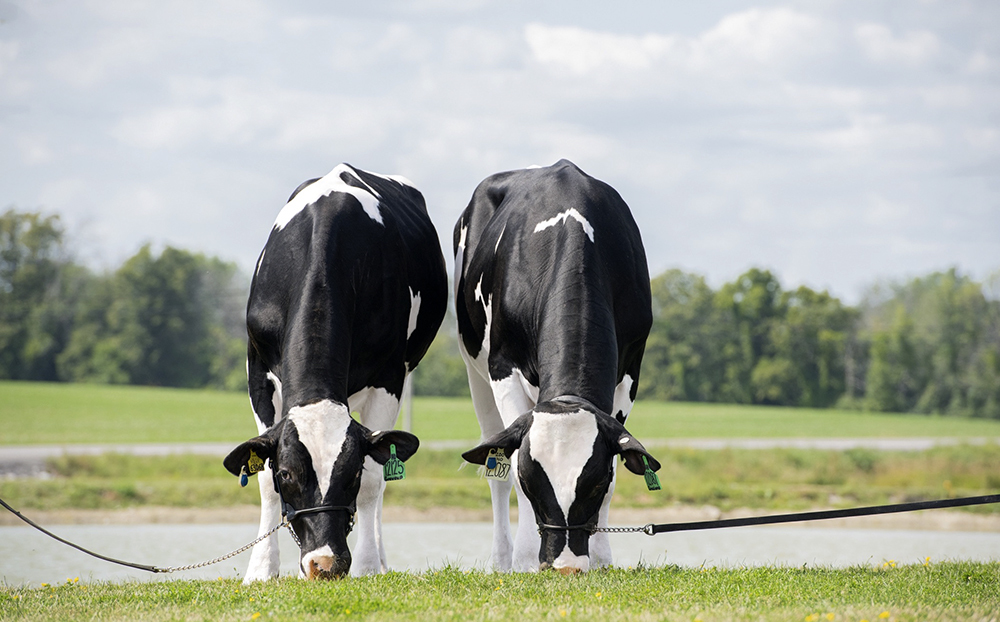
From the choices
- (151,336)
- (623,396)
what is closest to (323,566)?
(623,396)

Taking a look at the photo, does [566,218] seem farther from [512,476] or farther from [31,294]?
[31,294]

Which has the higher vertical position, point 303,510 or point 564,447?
point 564,447

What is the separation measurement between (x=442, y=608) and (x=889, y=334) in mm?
58161

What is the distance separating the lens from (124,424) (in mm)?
45250

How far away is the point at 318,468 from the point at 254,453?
0.46 meters

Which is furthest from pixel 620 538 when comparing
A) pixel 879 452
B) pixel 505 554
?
pixel 879 452

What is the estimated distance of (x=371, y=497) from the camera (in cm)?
700

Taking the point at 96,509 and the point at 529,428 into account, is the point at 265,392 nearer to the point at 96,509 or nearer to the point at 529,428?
the point at 529,428

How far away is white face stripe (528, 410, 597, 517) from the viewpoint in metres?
5.92

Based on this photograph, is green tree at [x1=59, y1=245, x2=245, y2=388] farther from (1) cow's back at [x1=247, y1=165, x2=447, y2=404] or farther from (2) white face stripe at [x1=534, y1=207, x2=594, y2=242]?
(2) white face stripe at [x1=534, y1=207, x2=594, y2=242]

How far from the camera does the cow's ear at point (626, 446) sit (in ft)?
19.6

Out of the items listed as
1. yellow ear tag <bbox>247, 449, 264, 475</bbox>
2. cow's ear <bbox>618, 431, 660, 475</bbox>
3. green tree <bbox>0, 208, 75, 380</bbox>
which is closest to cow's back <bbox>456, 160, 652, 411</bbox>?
cow's ear <bbox>618, 431, 660, 475</bbox>

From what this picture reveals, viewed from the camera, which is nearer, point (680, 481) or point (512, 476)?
point (512, 476)

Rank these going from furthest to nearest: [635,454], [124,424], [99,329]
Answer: [99,329], [124,424], [635,454]
